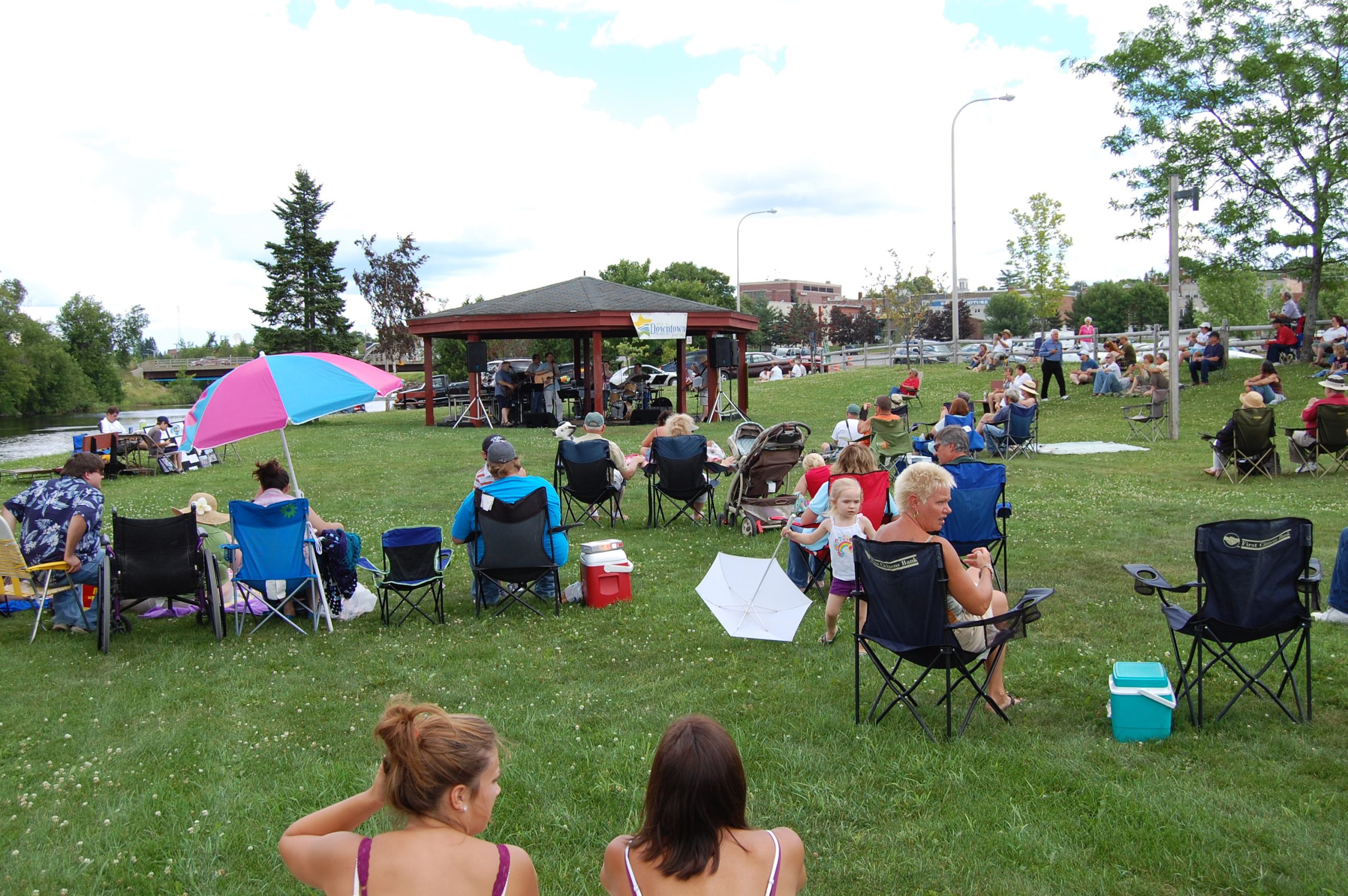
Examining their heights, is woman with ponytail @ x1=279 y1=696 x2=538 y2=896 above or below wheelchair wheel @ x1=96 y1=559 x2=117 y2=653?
above

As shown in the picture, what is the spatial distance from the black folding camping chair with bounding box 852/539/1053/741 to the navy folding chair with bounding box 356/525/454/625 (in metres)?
3.23

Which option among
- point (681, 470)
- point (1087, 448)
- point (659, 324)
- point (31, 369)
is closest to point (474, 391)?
point (659, 324)

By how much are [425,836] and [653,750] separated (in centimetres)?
233

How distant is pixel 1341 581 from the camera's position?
5.85 meters

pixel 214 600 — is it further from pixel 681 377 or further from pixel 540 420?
pixel 681 377

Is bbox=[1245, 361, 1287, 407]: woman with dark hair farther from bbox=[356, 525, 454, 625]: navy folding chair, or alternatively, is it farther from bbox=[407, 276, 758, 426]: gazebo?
bbox=[356, 525, 454, 625]: navy folding chair

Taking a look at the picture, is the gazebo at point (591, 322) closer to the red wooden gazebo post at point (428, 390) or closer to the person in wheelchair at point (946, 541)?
the red wooden gazebo post at point (428, 390)

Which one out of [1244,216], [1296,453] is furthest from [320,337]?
[1296,453]

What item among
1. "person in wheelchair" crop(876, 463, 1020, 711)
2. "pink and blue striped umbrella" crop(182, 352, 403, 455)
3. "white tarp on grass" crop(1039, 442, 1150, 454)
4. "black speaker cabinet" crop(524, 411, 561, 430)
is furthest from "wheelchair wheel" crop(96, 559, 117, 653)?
"black speaker cabinet" crop(524, 411, 561, 430)

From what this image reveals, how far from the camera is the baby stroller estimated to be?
9.05 m

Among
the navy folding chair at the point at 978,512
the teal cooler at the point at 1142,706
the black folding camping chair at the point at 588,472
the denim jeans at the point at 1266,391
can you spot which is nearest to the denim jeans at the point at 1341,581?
the navy folding chair at the point at 978,512

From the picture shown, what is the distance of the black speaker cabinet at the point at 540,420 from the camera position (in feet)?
70.5

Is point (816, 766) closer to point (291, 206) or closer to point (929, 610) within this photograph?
point (929, 610)

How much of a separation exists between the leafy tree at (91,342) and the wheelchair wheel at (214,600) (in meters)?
64.2
